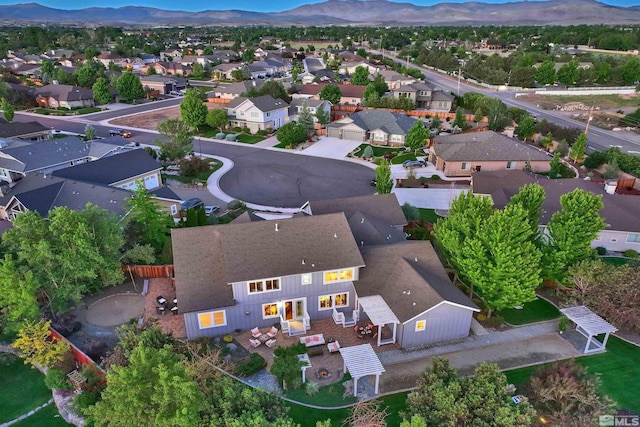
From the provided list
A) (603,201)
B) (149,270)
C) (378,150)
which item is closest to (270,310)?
(149,270)

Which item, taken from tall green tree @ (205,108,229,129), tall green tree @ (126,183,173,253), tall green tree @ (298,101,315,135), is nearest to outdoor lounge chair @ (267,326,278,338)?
tall green tree @ (126,183,173,253)

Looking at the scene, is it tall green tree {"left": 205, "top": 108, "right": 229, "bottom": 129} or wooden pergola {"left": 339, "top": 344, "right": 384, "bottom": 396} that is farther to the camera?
tall green tree {"left": 205, "top": 108, "right": 229, "bottom": 129}

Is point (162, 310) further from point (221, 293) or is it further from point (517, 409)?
point (517, 409)

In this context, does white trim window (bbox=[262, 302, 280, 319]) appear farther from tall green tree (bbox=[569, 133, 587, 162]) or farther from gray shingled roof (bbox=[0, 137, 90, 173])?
tall green tree (bbox=[569, 133, 587, 162])

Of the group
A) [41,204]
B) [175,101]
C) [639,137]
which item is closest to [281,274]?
[41,204]

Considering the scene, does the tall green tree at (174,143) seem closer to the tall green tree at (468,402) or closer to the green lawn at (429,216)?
the green lawn at (429,216)

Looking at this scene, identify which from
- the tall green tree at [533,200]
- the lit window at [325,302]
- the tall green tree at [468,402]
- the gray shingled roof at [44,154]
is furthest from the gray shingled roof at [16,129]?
the tall green tree at [533,200]

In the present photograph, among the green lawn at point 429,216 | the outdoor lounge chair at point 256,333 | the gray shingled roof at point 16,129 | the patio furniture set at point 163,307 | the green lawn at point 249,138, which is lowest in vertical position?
the green lawn at point 429,216
